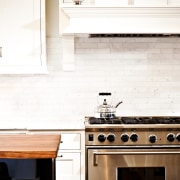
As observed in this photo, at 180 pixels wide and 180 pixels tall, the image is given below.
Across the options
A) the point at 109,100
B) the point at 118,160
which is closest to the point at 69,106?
Result: the point at 109,100

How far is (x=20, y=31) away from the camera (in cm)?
324

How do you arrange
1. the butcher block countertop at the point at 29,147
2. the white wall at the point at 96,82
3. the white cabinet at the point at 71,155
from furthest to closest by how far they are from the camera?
the white wall at the point at 96,82, the white cabinet at the point at 71,155, the butcher block countertop at the point at 29,147

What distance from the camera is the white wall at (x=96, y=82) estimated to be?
3.57 metres

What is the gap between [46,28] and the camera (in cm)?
354

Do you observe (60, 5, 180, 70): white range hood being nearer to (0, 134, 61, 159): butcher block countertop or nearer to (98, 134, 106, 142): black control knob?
(98, 134, 106, 142): black control knob

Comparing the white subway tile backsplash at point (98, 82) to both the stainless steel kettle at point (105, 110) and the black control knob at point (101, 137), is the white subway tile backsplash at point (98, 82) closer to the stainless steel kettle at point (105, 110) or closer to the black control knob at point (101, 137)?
the stainless steel kettle at point (105, 110)

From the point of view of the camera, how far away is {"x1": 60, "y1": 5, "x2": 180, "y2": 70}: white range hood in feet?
10.3

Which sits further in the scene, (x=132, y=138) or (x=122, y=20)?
(x=122, y=20)

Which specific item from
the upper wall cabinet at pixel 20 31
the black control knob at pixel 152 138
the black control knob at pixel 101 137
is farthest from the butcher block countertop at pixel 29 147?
the upper wall cabinet at pixel 20 31

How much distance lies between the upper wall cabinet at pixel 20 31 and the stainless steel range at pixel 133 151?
3.17 feet

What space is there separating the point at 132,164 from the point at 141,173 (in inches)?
4.6

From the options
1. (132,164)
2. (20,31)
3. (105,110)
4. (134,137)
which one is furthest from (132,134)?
(20,31)

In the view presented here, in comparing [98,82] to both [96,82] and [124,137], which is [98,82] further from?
[124,137]

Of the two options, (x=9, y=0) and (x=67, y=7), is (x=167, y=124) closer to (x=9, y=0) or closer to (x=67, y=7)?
(x=67, y=7)
